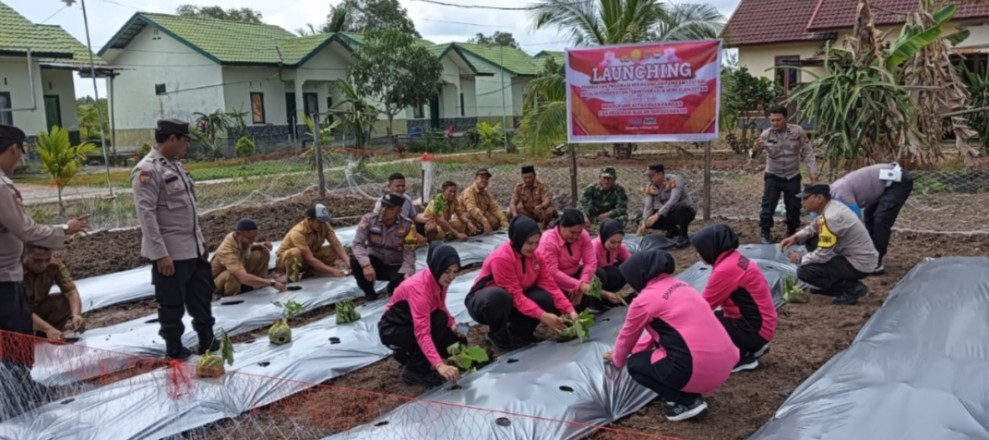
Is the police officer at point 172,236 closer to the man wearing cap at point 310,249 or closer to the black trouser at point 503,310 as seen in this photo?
the man wearing cap at point 310,249

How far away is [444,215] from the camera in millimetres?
8234

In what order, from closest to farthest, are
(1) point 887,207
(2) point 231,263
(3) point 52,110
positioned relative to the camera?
(2) point 231,263, (1) point 887,207, (3) point 52,110

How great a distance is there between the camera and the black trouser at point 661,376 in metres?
3.57

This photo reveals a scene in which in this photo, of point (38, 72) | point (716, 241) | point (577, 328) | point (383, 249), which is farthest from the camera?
point (38, 72)

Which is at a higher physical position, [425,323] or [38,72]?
[38,72]

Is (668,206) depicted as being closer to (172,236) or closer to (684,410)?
(684,410)

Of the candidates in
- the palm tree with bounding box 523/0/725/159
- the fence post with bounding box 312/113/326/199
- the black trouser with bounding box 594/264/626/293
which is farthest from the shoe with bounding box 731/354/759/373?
the palm tree with bounding box 523/0/725/159

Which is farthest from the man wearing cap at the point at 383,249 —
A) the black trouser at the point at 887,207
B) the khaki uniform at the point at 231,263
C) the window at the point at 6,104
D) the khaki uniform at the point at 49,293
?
the window at the point at 6,104

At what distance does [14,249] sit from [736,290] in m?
3.95

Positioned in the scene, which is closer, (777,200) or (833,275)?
(833,275)

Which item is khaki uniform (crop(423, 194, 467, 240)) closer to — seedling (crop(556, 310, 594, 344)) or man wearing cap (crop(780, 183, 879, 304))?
seedling (crop(556, 310, 594, 344))

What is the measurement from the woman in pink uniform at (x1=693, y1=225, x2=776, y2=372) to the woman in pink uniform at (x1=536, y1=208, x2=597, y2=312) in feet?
3.51

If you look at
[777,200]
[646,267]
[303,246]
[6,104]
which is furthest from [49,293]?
[6,104]

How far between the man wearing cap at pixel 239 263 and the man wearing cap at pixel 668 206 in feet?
13.0
